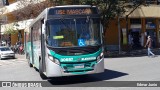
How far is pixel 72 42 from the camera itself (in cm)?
1222

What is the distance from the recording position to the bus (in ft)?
39.5

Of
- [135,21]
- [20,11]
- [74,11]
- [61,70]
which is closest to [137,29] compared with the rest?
[135,21]

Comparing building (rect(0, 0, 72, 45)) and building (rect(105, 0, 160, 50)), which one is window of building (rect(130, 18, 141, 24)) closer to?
building (rect(105, 0, 160, 50))

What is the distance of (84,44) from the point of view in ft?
40.4

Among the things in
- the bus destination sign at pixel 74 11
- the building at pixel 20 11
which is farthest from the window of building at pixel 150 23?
the bus destination sign at pixel 74 11

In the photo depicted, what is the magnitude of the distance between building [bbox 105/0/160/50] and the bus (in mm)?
25246

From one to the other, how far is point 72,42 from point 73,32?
409 mm

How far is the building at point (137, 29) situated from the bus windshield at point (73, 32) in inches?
995

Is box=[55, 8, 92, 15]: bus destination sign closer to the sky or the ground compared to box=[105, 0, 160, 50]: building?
closer to the sky

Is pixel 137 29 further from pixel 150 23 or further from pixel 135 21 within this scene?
pixel 150 23

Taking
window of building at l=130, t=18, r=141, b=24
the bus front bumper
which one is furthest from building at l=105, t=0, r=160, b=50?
the bus front bumper

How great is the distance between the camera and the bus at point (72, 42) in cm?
1203

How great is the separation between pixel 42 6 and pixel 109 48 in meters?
10.5

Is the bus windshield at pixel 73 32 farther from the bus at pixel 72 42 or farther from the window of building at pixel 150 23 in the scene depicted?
the window of building at pixel 150 23
